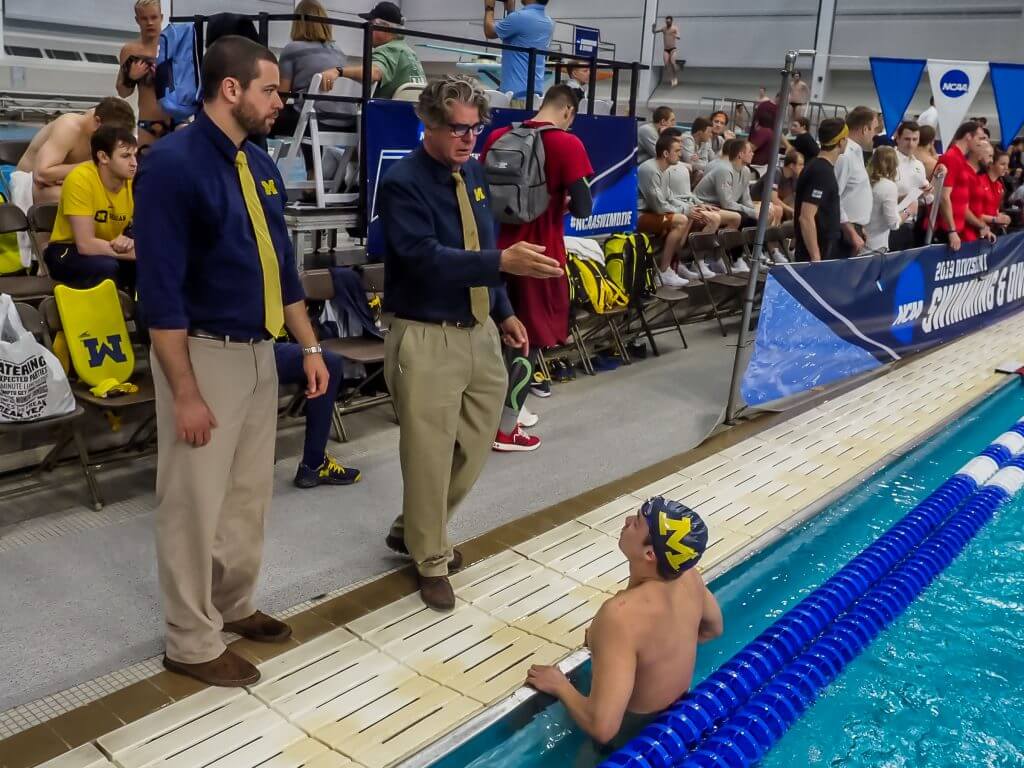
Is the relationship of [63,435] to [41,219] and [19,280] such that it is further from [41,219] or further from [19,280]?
[41,219]

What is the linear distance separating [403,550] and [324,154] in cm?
297

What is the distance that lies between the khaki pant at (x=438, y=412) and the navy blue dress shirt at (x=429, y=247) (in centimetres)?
8

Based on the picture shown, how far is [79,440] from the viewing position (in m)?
4.02

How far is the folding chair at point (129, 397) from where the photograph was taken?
401cm

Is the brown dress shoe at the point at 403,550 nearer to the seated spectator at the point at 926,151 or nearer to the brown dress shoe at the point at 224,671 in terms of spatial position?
the brown dress shoe at the point at 224,671

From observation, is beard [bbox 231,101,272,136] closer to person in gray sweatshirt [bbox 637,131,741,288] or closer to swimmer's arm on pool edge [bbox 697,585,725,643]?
swimmer's arm on pool edge [bbox 697,585,725,643]

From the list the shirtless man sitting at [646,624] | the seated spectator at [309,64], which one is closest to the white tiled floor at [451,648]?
the shirtless man sitting at [646,624]

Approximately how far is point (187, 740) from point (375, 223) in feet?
11.5

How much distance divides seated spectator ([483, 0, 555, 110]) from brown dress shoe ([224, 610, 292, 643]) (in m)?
4.72

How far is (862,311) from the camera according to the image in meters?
6.36

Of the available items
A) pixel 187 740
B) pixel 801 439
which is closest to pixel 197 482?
pixel 187 740

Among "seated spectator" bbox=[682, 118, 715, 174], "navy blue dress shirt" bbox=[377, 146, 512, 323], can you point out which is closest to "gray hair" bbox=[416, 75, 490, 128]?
"navy blue dress shirt" bbox=[377, 146, 512, 323]

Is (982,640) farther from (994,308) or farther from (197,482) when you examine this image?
(994,308)

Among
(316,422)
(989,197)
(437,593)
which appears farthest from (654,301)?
(437,593)
